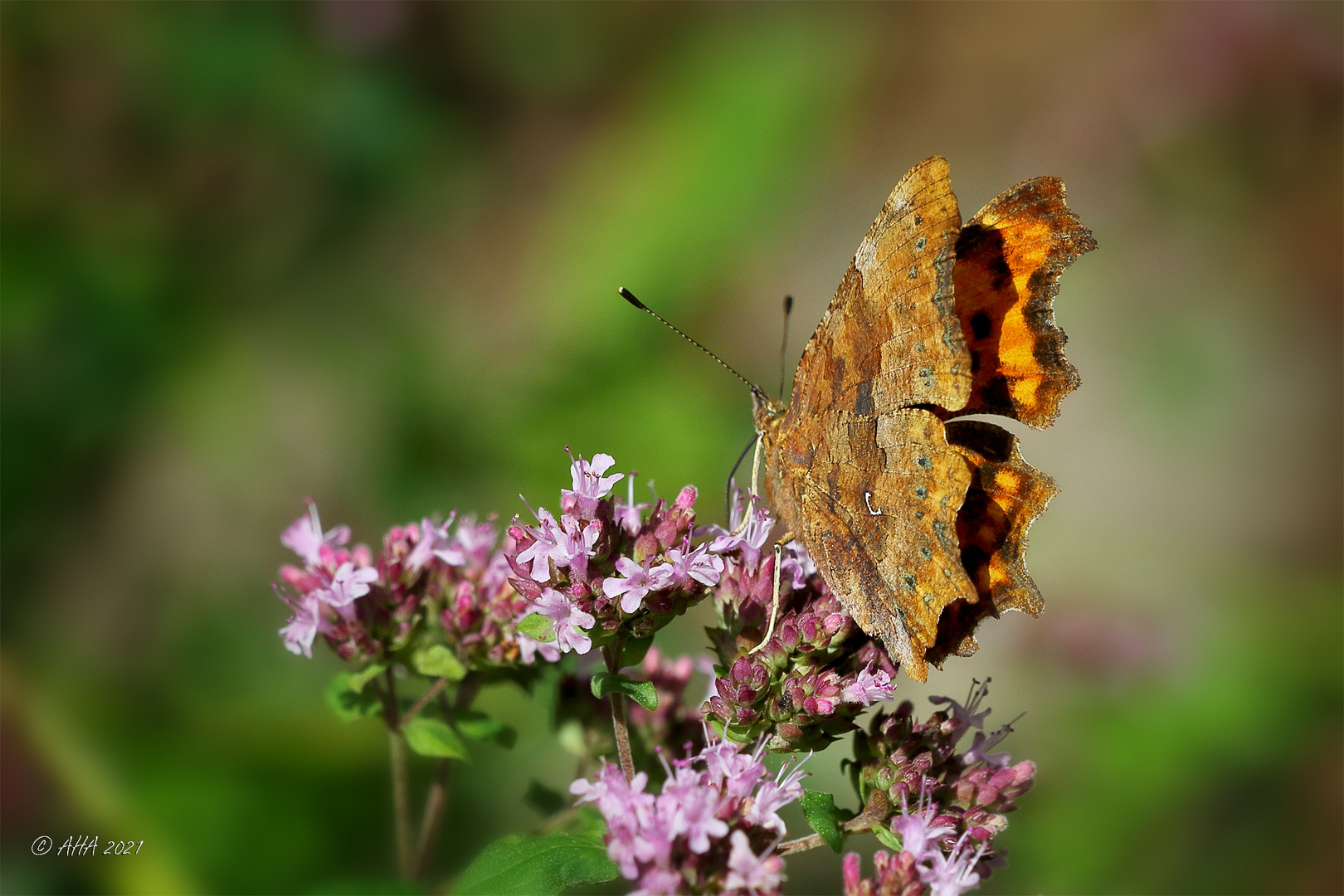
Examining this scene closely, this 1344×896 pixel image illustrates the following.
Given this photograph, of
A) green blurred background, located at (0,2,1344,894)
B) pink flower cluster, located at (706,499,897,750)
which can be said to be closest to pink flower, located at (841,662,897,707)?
pink flower cluster, located at (706,499,897,750)

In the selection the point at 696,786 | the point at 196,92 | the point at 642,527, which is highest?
the point at 196,92

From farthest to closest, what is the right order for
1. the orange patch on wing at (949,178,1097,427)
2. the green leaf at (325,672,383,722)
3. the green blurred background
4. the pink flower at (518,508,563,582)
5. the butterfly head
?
the green blurred background
the butterfly head
the green leaf at (325,672,383,722)
the pink flower at (518,508,563,582)
the orange patch on wing at (949,178,1097,427)

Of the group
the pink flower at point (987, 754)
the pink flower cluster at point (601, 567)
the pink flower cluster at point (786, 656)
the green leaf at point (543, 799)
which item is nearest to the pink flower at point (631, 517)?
the pink flower cluster at point (601, 567)

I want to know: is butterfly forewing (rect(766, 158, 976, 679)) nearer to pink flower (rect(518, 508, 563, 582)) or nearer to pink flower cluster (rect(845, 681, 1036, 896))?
pink flower cluster (rect(845, 681, 1036, 896))

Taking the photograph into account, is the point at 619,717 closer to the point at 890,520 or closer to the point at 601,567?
the point at 601,567

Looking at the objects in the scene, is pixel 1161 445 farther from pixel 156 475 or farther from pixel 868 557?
pixel 156 475

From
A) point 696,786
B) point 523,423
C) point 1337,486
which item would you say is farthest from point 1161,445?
point 696,786

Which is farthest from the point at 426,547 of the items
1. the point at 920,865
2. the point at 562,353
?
the point at 562,353
